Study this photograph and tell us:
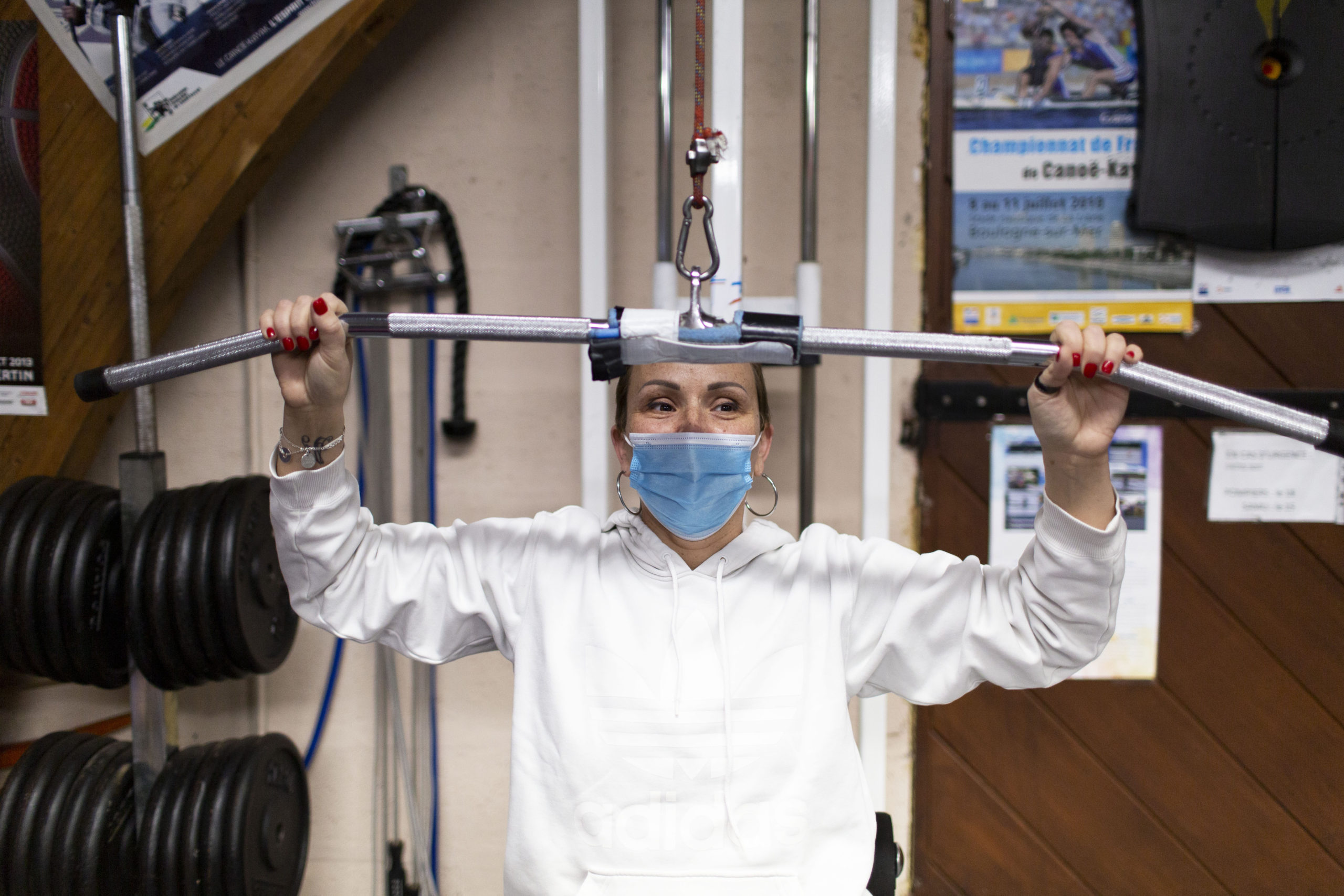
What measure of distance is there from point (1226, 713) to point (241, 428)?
2300mm

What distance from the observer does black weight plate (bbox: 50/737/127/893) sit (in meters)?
1.31

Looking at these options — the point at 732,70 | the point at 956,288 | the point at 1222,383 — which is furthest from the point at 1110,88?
the point at 732,70

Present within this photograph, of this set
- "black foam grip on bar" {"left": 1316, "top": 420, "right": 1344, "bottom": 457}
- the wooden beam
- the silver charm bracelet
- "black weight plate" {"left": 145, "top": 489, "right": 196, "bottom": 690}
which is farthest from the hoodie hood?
the wooden beam

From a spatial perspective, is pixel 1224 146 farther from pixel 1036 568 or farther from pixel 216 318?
pixel 216 318

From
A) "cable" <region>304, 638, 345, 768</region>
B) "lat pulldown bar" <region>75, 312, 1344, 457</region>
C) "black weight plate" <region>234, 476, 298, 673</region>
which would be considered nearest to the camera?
"lat pulldown bar" <region>75, 312, 1344, 457</region>

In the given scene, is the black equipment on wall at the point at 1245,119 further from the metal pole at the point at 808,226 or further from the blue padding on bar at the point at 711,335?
the blue padding on bar at the point at 711,335

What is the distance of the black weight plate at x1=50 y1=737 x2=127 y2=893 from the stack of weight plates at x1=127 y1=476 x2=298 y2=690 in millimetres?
196

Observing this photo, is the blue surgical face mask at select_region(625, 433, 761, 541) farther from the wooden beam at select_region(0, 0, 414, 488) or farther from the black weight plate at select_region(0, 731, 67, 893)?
the black weight plate at select_region(0, 731, 67, 893)

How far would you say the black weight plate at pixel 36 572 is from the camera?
49.6 inches

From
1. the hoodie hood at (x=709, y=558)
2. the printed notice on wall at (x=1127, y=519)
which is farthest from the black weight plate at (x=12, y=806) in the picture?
the printed notice on wall at (x=1127, y=519)

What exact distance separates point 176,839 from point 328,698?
452 millimetres

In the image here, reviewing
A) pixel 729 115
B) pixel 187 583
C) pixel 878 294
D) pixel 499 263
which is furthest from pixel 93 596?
pixel 878 294

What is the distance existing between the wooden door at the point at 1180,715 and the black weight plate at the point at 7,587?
1717 mm

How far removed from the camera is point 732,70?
1.31m
